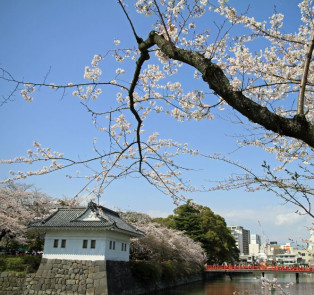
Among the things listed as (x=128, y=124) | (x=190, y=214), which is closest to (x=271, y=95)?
(x=128, y=124)

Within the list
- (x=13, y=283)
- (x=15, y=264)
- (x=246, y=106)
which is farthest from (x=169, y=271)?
(x=246, y=106)

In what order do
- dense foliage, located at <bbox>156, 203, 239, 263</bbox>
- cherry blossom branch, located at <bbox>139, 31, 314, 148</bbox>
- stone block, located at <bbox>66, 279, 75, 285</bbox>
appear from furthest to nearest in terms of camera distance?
dense foliage, located at <bbox>156, 203, 239, 263</bbox>, stone block, located at <bbox>66, 279, 75, 285</bbox>, cherry blossom branch, located at <bbox>139, 31, 314, 148</bbox>

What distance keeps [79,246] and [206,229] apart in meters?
22.7

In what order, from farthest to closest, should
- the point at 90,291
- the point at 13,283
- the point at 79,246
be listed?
1. the point at 79,246
2. the point at 13,283
3. the point at 90,291

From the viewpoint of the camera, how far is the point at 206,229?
112 ft

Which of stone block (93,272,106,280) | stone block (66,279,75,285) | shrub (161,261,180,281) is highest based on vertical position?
stone block (93,272,106,280)

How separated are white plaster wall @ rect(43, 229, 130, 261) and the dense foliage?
16.3 m

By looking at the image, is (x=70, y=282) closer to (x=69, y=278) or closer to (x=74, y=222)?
(x=69, y=278)

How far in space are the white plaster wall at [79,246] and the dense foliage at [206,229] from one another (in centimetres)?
1633

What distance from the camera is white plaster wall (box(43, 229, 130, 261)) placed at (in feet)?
44.8

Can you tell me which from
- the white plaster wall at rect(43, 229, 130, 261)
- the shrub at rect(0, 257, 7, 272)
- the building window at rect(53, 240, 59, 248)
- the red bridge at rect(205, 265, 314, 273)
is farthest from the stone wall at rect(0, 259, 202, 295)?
the red bridge at rect(205, 265, 314, 273)

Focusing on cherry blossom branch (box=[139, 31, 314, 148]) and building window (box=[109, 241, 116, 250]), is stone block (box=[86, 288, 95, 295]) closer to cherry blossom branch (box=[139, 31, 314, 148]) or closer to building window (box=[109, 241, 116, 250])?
building window (box=[109, 241, 116, 250])

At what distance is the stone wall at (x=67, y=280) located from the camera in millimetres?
13023

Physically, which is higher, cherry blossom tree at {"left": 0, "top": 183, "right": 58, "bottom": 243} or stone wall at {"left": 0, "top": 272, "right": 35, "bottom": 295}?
cherry blossom tree at {"left": 0, "top": 183, "right": 58, "bottom": 243}
